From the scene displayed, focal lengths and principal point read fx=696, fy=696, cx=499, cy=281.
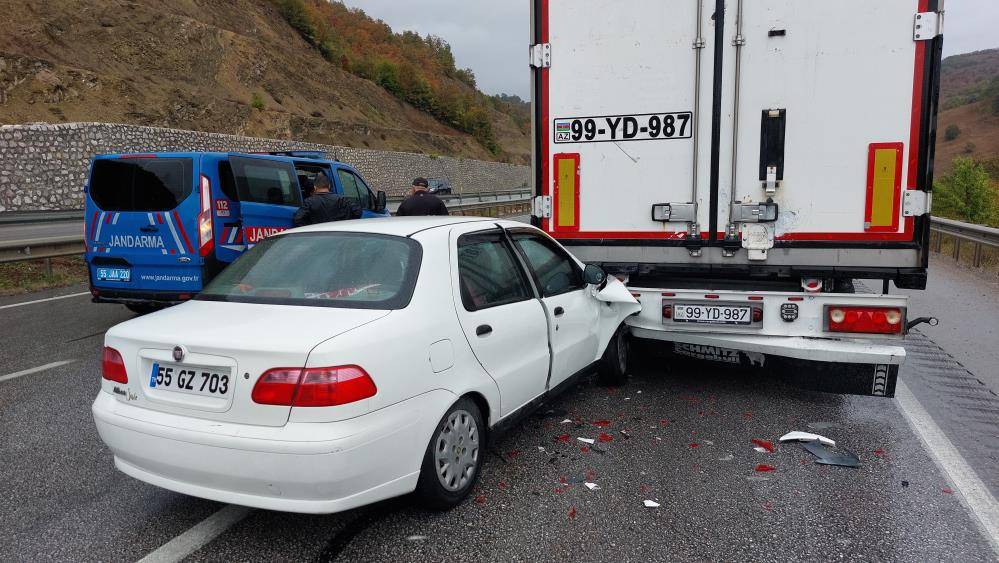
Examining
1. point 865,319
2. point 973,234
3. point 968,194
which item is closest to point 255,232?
point 865,319

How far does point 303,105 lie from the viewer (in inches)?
2035

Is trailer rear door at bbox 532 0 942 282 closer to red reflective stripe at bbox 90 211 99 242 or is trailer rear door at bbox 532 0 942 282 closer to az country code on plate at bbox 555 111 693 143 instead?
az country code on plate at bbox 555 111 693 143

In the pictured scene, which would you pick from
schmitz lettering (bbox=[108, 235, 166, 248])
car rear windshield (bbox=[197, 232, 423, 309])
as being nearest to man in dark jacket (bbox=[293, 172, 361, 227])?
schmitz lettering (bbox=[108, 235, 166, 248])

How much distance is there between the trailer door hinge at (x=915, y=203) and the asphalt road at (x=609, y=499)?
4.80 ft

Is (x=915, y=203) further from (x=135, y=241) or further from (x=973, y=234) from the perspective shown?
(x=973, y=234)

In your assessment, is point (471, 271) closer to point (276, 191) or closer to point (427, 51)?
point (276, 191)

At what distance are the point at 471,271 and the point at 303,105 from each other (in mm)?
51617

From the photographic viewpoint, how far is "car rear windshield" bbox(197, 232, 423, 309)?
3387 mm

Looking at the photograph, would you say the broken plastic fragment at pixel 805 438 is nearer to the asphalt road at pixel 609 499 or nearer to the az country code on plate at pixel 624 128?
the asphalt road at pixel 609 499

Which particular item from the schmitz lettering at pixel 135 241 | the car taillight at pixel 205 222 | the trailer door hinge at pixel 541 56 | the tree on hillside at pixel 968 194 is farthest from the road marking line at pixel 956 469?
the tree on hillside at pixel 968 194

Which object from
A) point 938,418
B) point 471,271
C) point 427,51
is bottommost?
point 938,418

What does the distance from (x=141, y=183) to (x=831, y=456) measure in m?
7.01

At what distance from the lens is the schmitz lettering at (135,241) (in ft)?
24.1

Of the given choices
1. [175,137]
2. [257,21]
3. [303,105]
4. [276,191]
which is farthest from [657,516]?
[257,21]
